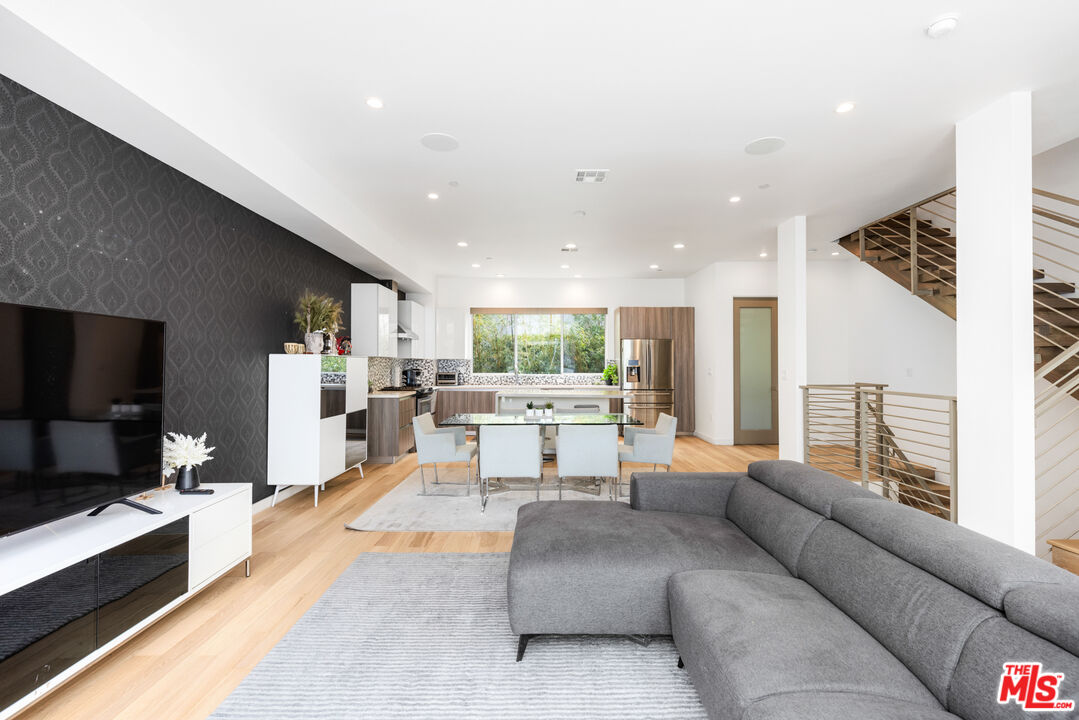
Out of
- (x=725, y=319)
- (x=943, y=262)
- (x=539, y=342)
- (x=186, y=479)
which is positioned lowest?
(x=186, y=479)

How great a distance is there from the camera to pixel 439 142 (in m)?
3.26

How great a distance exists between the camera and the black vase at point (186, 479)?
256 centimetres

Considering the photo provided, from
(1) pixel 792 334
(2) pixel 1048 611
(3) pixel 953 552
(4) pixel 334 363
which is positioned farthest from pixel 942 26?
(4) pixel 334 363

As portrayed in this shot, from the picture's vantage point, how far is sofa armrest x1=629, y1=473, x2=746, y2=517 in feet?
8.74

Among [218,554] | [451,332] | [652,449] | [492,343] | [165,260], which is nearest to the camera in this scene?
[218,554]

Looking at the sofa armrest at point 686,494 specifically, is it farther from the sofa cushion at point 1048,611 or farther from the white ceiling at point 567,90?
the white ceiling at point 567,90

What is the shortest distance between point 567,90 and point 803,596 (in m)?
2.71

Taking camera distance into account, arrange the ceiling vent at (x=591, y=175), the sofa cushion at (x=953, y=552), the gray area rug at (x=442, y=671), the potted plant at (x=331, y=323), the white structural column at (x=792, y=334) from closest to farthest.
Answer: the sofa cushion at (x=953, y=552), the gray area rug at (x=442, y=671), the ceiling vent at (x=591, y=175), the potted plant at (x=331, y=323), the white structural column at (x=792, y=334)

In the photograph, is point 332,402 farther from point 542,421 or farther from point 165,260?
point 542,421

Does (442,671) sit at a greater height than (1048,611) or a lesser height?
lesser

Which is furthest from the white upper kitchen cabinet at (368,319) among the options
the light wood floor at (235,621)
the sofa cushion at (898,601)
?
the sofa cushion at (898,601)

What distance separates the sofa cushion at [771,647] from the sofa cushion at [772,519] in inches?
7.8

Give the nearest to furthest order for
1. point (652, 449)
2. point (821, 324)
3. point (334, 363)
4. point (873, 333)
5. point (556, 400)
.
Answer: point (652, 449)
point (334, 363)
point (556, 400)
point (873, 333)
point (821, 324)

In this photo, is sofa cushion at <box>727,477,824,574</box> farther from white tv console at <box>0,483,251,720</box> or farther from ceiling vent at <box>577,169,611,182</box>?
white tv console at <box>0,483,251,720</box>
